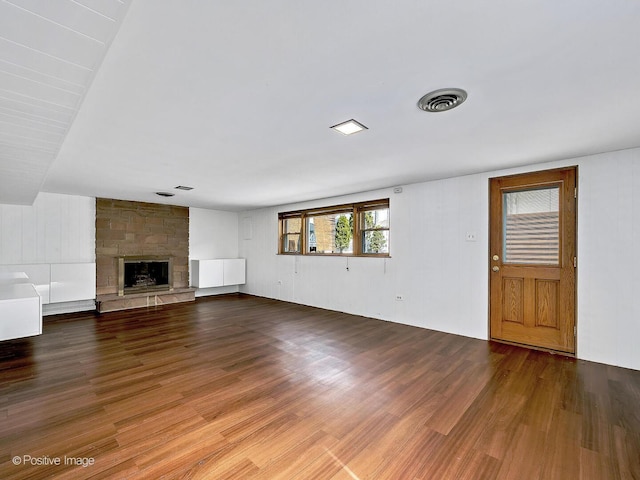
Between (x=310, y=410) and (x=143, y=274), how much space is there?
19.4 ft

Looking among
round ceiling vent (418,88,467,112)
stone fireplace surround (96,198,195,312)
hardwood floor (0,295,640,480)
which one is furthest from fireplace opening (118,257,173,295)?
A: round ceiling vent (418,88,467,112)

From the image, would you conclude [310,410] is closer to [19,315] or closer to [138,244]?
[19,315]

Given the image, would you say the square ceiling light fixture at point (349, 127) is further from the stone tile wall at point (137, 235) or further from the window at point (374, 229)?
the stone tile wall at point (137, 235)

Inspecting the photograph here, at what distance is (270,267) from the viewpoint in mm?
7379

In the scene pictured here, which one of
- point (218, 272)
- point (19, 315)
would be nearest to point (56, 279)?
point (218, 272)

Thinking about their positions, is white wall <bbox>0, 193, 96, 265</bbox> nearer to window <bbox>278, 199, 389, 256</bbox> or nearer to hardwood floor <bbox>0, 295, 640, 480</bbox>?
hardwood floor <bbox>0, 295, 640, 480</bbox>

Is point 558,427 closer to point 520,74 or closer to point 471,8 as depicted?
point 520,74

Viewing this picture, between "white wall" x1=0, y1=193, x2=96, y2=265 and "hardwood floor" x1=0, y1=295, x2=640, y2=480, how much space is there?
7.05 ft

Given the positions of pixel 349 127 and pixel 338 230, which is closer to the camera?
pixel 349 127

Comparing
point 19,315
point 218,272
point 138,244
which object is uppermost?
point 138,244

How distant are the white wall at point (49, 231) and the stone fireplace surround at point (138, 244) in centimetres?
19

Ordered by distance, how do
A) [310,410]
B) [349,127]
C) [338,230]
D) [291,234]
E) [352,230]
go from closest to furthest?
[310,410] < [349,127] < [352,230] < [338,230] < [291,234]

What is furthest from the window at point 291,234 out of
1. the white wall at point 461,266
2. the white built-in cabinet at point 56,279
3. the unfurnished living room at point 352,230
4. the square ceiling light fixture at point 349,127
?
the square ceiling light fixture at point 349,127

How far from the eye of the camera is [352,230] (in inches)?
227
